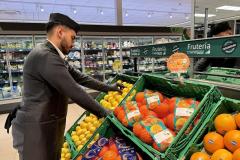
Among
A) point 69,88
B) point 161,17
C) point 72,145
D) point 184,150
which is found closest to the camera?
point 184,150

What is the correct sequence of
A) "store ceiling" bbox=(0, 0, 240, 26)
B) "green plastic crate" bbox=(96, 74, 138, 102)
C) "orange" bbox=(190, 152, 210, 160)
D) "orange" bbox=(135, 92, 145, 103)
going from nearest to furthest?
"orange" bbox=(190, 152, 210, 160) < "orange" bbox=(135, 92, 145, 103) < "green plastic crate" bbox=(96, 74, 138, 102) < "store ceiling" bbox=(0, 0, 240, 26)

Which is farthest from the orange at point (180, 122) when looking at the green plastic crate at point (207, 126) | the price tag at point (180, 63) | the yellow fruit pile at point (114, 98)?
the yellow fruit pile at point (114, 98)

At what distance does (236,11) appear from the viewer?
45.5 feet

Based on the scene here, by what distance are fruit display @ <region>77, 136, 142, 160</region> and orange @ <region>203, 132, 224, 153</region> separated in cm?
46

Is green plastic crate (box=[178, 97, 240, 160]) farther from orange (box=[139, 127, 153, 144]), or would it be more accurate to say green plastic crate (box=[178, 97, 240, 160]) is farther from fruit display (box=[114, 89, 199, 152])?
orange (box=[139, 127, 153, 144])

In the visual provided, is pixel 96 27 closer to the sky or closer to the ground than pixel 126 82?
closer to the sky

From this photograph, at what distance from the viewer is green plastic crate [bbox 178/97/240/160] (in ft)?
3.79

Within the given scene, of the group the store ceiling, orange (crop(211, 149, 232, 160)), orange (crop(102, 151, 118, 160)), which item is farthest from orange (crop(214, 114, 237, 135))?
the store ceiling

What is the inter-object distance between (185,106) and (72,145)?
1279 millimetres

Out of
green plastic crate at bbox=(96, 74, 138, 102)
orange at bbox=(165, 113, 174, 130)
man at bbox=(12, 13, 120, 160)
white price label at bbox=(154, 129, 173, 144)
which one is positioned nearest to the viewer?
white price label at bbox=(154, 129, 173, 144)

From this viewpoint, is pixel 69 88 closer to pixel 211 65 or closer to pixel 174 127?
pixel 174 127

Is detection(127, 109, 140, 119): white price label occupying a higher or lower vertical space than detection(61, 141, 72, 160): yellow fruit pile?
higher

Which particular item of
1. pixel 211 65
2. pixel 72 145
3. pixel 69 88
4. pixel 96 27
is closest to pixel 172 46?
pixel 69 88

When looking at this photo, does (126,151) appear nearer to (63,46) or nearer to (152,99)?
(152,99)
